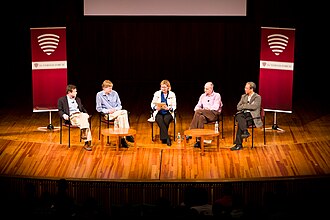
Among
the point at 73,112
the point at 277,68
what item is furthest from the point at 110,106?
the point at 277,68

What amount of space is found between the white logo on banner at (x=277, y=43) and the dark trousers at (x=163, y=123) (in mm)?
2105

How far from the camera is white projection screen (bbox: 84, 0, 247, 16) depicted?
14.2 m

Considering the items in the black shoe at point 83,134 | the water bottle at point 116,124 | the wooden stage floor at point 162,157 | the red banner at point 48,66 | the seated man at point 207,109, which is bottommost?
the wooden stage floor at point 162,157

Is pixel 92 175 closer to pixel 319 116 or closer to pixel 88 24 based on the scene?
pixel 319 116

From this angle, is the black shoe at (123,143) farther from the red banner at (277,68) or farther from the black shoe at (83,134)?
the red banner at (277,68)

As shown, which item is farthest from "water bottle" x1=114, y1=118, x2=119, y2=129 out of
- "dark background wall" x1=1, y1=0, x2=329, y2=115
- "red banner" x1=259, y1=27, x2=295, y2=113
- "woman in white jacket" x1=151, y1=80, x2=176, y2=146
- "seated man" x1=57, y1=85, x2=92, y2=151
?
"dark background wall" x1=1, y1=0, x2=329, y2=115

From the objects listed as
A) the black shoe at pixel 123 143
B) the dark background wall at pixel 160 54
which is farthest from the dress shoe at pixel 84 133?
the dark background wall at pixel 160 54

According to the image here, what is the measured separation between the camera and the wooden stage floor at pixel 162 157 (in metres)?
10.4

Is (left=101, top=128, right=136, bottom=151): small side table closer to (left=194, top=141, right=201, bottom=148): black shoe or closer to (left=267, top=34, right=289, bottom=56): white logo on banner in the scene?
(left=194, top=141, right=201, bottom=148): black shoe

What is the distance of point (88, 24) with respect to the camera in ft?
55.6

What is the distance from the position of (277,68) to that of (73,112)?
351cm

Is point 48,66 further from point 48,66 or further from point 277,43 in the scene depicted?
point 277,43

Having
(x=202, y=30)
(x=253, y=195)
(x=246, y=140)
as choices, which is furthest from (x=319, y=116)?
(x=253, y=195)

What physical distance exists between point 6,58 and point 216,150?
24.3 feet
